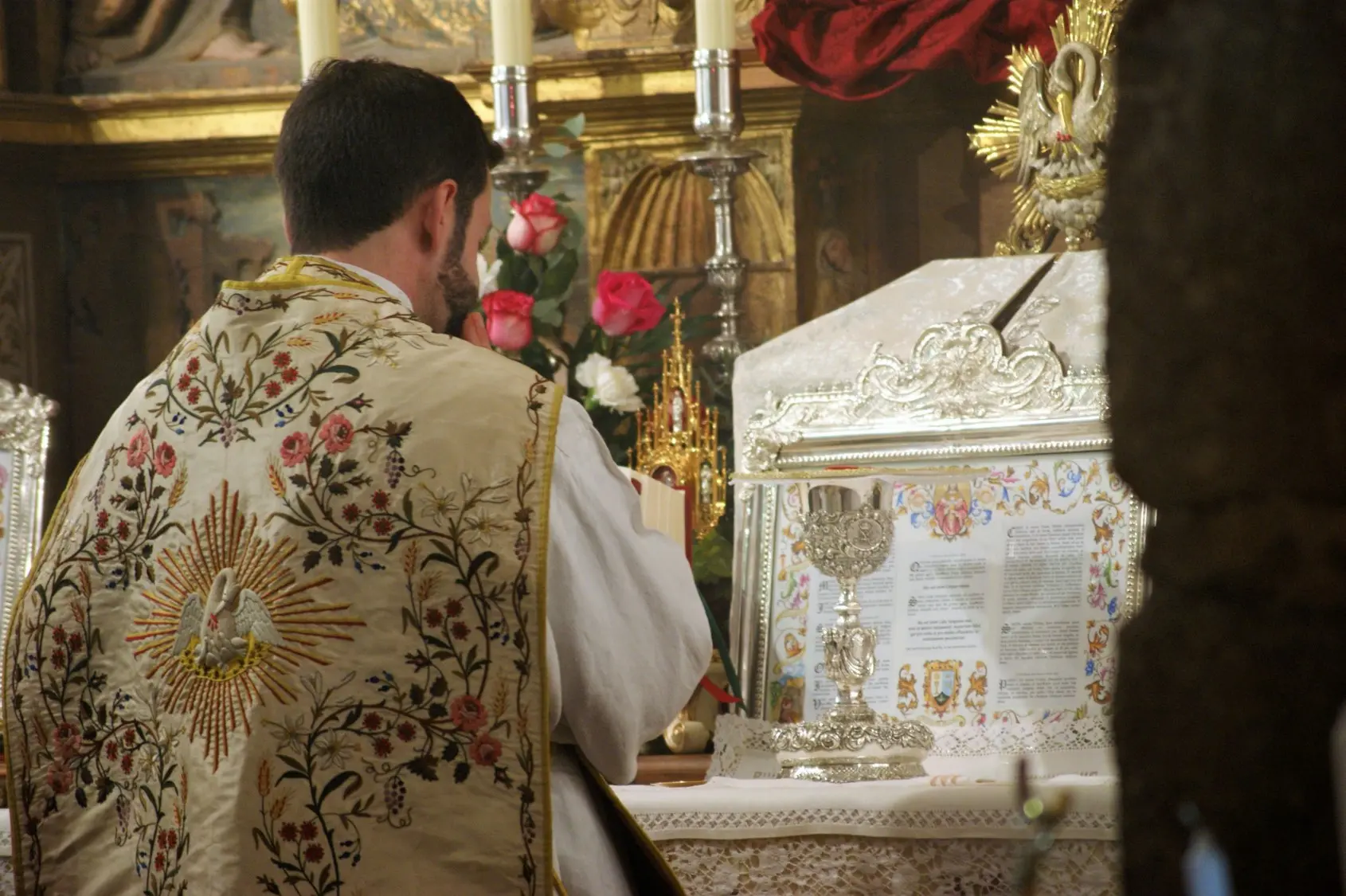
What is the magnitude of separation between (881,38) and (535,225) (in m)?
0.78

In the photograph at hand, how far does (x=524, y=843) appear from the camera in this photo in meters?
1.87

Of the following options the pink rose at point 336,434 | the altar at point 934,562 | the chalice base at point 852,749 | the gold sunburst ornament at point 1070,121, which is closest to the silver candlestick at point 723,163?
the altar at point 934,562

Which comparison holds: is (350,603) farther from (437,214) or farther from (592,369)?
(592,369)

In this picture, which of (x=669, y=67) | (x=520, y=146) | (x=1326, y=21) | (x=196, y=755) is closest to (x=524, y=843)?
(x=196, y=755)

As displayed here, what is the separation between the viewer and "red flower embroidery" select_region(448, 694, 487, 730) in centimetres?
188

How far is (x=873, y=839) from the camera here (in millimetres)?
2205

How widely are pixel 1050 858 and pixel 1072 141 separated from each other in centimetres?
121

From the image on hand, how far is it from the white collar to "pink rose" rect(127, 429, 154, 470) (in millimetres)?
287

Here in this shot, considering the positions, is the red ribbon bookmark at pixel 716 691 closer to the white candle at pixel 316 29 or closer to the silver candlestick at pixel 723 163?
the silver candlestick at pixel 723 163

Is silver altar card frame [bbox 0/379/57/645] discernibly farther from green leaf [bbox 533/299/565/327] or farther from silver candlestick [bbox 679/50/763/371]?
silver candlestick [bbox 679/50/763/371]

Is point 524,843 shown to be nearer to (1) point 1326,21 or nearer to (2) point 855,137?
(1) point 1326,21

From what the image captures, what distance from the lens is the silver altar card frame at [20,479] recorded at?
3281 millimetres

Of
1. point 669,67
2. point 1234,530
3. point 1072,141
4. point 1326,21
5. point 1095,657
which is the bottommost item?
point 1095,657

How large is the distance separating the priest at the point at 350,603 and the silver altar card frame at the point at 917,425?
0.70 metres
